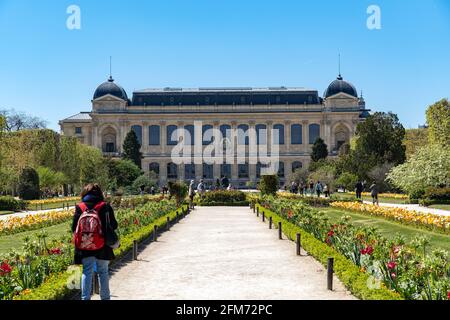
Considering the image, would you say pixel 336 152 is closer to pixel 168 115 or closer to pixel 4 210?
pixel 168 115

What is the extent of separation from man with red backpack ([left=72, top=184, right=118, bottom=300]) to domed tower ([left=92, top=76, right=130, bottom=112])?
262ft

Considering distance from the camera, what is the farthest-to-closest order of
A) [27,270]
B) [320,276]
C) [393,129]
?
[393,129]
[320,276]
[27,270]

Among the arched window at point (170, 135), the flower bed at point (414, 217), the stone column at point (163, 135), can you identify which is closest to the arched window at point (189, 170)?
the arched window at point (170, 135)

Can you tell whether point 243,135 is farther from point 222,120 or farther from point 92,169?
point 92,169

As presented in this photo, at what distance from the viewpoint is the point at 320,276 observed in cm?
1070

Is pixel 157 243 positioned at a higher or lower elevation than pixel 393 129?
lower

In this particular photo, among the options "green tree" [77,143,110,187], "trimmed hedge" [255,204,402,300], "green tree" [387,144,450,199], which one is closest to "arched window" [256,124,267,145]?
"green tree" [77,143,110,187]

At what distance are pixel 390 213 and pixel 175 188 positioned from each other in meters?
13.7

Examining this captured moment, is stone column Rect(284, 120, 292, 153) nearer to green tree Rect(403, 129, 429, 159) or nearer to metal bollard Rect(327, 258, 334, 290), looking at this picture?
green tree Rect(403, 129, 429, 159)

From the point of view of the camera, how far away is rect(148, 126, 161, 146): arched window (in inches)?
3457

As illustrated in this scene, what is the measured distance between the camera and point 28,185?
3822cm

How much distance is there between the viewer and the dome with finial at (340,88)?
86188mm

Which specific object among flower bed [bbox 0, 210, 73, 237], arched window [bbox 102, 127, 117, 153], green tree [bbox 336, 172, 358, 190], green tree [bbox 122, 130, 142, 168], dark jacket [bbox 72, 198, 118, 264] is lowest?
flower bed [bbox 0, 210, 73, 237]
